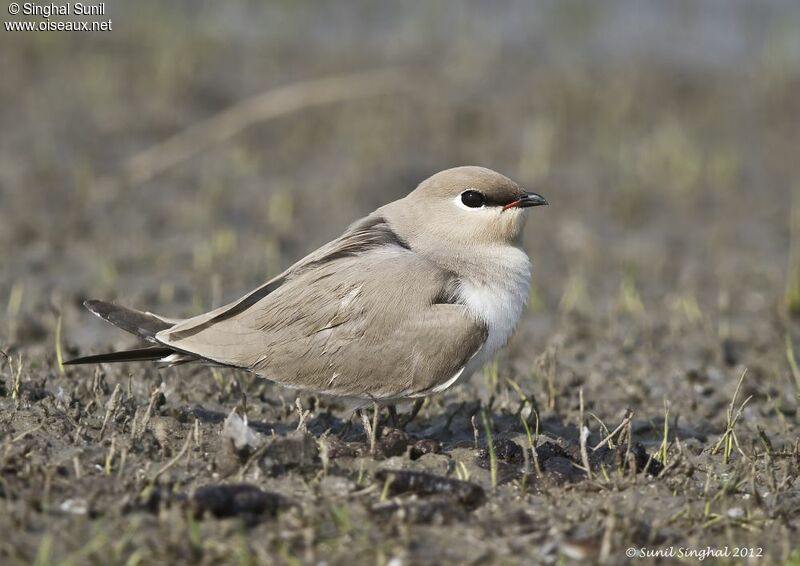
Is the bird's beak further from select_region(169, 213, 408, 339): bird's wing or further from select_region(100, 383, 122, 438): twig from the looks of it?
select_region(100, 383, 122, 438): twig

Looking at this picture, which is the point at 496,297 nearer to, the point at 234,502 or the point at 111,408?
the point at 234,502

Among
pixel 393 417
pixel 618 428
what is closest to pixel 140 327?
pixel 393 417

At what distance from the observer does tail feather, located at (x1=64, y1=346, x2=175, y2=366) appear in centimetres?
476

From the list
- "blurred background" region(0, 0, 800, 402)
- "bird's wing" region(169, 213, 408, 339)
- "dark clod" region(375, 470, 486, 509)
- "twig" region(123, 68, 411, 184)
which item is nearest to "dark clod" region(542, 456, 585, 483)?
"dark clod" region(375, 470, 486, 509)

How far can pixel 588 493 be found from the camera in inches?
177

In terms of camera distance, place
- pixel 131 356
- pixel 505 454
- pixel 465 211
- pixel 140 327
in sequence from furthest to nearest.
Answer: pixel 465 211 < pixel 140 327 < pixel 131 356 < pixel 505 454

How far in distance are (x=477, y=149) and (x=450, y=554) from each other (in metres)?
6.65

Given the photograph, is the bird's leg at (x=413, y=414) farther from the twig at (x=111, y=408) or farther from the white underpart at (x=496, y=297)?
the twig at (x=111, y=408)

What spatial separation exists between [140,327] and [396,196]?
4.55m

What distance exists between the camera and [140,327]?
5.02 meters

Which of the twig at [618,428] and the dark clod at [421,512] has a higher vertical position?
the twig at [618,428]

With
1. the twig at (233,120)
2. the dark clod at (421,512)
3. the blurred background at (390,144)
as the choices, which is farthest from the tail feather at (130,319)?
the twig at (233,120)

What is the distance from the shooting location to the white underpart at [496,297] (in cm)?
493

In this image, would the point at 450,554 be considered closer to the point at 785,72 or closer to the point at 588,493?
the point at 588,493
